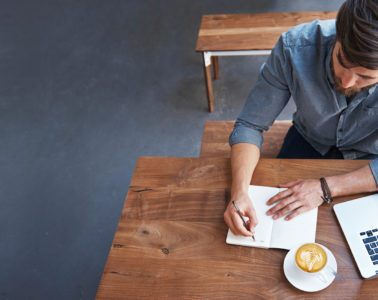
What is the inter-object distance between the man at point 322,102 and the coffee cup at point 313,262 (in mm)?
138

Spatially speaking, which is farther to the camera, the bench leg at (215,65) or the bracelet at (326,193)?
the bench leg at (215,65)

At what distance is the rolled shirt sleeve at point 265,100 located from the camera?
1123mm

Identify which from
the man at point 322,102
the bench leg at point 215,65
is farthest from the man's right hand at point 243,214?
the bench leg at point 215,65

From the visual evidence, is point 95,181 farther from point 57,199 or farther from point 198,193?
point 198,193

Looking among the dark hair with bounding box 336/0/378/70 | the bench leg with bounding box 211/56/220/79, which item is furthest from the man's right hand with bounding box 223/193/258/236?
the bench leg with bounding box 211/56/220/79

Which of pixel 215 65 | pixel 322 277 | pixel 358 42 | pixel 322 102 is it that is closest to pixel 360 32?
pixel 358 42

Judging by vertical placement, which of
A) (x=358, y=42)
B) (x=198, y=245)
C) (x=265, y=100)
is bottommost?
(x=198, y=245)

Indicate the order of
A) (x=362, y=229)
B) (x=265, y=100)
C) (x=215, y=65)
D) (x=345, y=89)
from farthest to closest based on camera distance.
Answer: (x=215, y=65) < (x=265, y=100) < (x=345, y=89) < (x=362, y=229)

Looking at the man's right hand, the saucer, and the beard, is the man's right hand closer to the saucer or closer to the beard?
the saucer

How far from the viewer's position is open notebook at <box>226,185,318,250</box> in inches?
35.9

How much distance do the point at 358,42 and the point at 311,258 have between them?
0.53m

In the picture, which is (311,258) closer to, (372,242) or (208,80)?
(372,242)

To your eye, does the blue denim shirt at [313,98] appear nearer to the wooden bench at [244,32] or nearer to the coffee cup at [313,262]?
the coffee cup at [313,262]

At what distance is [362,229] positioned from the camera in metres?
0.90
